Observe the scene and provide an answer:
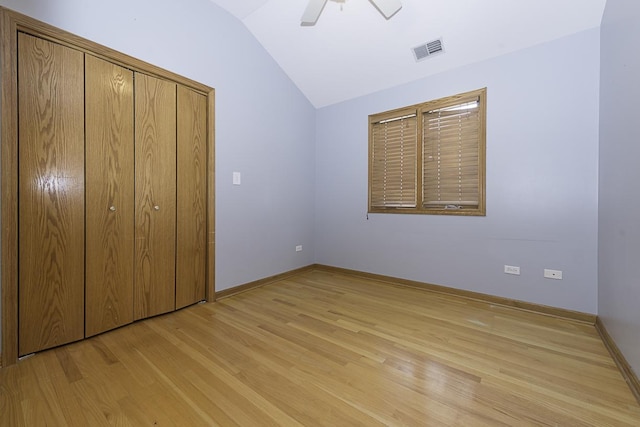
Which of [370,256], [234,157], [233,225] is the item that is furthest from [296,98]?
[370,256]

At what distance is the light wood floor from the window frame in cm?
110

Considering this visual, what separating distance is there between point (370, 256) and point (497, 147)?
6.21ft

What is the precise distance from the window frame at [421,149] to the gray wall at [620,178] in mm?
837

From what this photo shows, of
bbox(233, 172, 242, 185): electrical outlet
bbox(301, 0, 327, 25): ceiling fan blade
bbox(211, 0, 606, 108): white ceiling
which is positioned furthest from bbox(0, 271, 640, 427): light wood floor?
bbox(301, 0, 327, 25): ceiling fan blade

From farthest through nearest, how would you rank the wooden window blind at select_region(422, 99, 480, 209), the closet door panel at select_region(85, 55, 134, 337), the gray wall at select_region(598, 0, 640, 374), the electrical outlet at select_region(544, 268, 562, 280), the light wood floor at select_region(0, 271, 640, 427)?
1. the wooden window blind at select_region(422, 99, 480, 209)
2. the electrical outlet at select_region(544, 268, 562, 280)
3. the closet door panel at select_region(85, 55, 134, 337)
4. the gray wall at select_region(598, 0, 640, 374)
5. the light wood floor at select_region(0, 271, 640, 427)

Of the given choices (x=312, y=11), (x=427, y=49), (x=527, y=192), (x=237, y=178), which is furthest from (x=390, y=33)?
(x=237, y=178)

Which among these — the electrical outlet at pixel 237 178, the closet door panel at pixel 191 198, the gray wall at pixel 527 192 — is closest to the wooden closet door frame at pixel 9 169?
the closet door panel at pixel 191 198

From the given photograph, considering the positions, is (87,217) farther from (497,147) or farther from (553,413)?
(497,147)

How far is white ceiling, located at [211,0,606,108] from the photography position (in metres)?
2.26

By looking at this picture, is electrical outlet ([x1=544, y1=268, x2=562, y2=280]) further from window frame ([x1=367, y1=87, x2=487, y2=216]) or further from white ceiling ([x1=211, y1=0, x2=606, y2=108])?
white ceiling ([x1=211, y1=0, x2=606, y2=108])

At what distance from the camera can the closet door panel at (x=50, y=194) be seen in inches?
66.5

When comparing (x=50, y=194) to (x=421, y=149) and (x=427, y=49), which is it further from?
(x=427, y=49)

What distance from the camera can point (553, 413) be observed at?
1.26 metres

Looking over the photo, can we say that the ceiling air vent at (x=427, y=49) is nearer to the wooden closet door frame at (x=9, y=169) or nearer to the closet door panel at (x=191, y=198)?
the closet door panel at (x=191, y=198)
